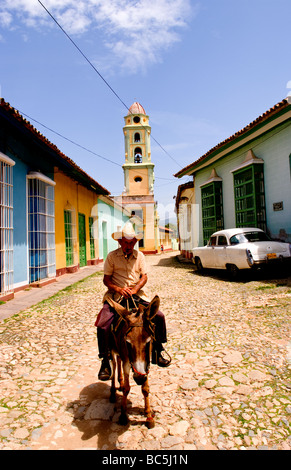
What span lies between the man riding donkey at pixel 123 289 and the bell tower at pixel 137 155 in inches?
1056

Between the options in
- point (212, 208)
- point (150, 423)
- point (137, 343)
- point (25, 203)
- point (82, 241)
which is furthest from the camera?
point (82, 241)

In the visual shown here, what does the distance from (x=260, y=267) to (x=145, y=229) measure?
22.1 m

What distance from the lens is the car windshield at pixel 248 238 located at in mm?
8648

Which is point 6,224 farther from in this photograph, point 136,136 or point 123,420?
point 136,136

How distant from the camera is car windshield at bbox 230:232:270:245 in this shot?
8648 millimetres

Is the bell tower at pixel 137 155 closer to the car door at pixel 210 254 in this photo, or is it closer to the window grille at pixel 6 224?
the car door at pixel 210 254

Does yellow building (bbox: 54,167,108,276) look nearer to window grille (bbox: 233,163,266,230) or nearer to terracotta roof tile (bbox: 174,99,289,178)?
terracotta roof tile (bbox: 174,99,289,178)

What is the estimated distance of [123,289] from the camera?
2.92 metres

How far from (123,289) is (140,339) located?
0.69 metres

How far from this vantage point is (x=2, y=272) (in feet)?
22.4

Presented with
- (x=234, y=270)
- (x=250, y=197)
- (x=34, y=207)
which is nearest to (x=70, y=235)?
(x=34, y=207)
